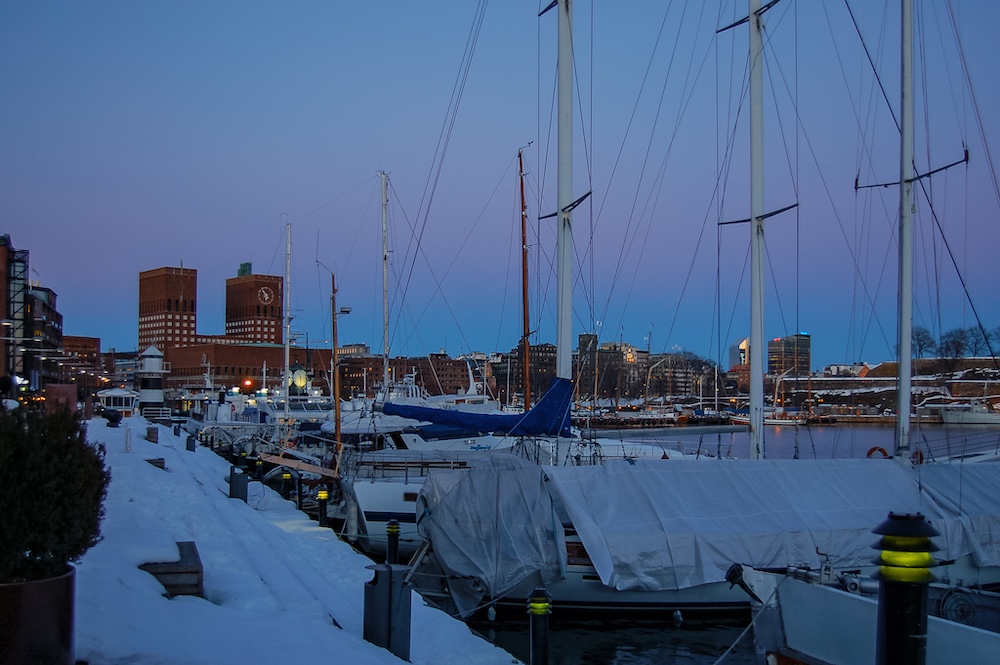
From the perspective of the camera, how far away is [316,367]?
178m

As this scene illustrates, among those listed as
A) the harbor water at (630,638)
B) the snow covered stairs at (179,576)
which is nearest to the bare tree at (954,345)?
the harbor water at (630,638)

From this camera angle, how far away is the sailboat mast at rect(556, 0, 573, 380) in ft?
67.2

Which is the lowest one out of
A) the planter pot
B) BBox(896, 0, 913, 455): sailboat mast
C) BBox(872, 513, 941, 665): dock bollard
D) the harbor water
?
the harbor water

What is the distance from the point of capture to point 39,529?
6.39 metres

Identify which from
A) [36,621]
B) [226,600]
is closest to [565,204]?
[226,600]

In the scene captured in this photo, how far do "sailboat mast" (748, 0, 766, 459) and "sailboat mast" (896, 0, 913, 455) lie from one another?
3.29 m

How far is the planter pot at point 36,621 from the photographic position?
6293 millimetres

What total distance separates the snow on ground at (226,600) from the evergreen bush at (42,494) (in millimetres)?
1227

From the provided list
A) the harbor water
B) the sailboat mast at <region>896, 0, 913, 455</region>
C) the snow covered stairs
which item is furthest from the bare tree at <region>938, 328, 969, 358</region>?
the snow covered stairs

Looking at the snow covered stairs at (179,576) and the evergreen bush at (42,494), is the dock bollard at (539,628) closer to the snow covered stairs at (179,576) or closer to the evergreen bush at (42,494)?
the snow covered stairs at (179,576)

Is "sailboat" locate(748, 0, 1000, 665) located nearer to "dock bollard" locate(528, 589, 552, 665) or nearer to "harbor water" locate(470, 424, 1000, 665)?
"dock bollard" locate(528, 589, 552, 665)

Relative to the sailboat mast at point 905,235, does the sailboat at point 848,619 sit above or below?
below

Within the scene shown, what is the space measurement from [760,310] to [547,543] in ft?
35.1

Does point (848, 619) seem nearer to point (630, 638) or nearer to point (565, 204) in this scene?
point (630, 638)
